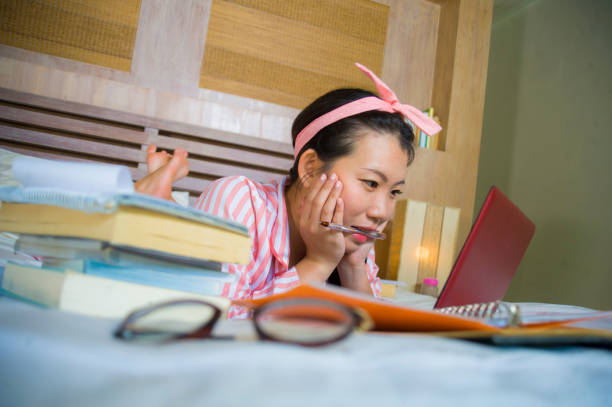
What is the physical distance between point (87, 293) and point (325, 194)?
0.77 metres

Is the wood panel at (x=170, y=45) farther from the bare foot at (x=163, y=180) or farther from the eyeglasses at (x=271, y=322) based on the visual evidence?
the eyeglasses at (x=271, y=322)

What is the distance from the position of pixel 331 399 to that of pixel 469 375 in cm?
10

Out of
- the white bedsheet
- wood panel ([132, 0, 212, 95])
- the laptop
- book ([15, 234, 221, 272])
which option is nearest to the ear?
the laptop

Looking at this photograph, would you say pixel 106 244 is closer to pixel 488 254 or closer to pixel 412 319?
pixel 412 319

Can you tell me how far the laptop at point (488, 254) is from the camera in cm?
69

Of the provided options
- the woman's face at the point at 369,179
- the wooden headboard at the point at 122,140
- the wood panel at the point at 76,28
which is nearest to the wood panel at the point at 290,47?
the wooden headboard at the point at 122,140

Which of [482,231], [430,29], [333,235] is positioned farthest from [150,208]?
[430,29]

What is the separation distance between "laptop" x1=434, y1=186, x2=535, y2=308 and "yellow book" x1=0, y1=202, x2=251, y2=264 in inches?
16.5

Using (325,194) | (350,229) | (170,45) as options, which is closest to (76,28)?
(170,45)

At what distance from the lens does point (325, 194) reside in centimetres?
106

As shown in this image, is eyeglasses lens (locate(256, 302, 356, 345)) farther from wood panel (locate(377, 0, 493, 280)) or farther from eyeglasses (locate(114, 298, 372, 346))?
wood panel (locate(377, 0, 493, 280))

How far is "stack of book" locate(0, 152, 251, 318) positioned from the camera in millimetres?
338

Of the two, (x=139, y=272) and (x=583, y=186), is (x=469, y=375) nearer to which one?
(x=139, y=272)

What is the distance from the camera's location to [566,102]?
2916mm
